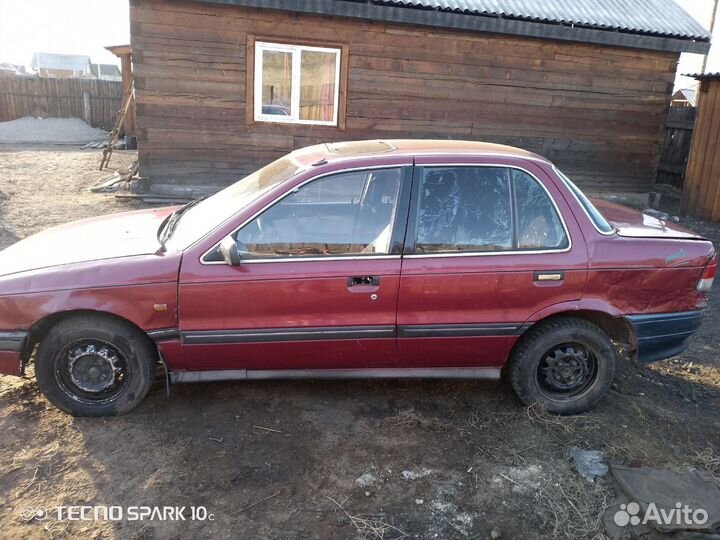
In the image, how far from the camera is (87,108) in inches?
891

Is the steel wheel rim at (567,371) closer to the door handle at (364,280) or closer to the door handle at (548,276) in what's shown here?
the door handle at (548,276)

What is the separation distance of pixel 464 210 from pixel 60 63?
58.6m

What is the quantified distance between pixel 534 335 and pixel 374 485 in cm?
138

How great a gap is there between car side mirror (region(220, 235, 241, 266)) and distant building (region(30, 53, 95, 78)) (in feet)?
174

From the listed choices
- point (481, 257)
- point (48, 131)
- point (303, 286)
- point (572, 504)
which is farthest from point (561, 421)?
point (48, 131)

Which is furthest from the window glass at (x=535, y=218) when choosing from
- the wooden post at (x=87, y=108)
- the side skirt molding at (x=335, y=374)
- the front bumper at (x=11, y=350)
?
the wooden post at (x=87, y=108)

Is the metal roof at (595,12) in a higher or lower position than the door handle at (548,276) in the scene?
higher

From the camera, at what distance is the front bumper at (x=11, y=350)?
331 cm

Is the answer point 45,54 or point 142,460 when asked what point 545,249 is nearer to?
point 142,460

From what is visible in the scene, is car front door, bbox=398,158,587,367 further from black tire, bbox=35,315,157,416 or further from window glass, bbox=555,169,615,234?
black tire, bbox=35,315,157,416

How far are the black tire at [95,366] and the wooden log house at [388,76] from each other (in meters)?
6.06

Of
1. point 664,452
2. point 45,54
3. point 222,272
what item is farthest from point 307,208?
point 45,54

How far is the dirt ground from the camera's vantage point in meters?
2.82

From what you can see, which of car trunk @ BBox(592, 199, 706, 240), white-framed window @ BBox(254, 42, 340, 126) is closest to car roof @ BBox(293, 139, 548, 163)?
car trunk @ BBox(592, 199, 706, 240)
